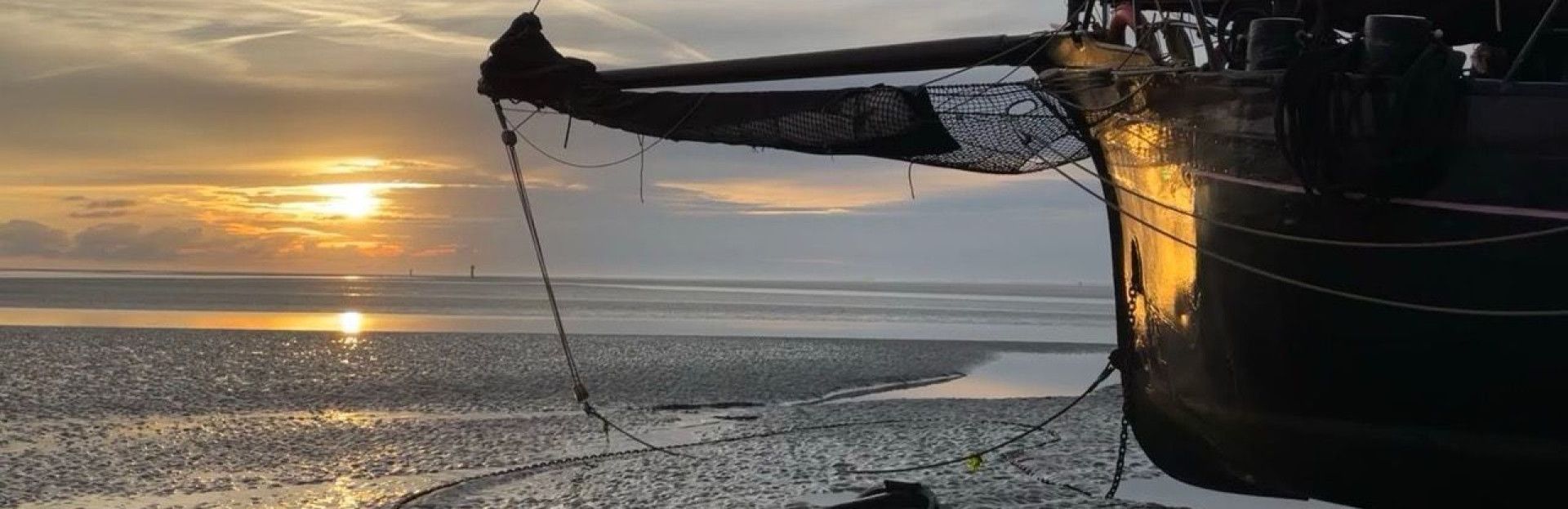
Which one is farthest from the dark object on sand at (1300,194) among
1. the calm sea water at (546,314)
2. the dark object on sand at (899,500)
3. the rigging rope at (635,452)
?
the calm sea water at (546,314)

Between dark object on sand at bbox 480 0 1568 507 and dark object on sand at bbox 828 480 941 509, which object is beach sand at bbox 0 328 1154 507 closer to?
dark object on sand at bbox 828 480 941 509

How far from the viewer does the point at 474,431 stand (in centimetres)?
1487

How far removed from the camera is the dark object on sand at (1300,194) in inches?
240

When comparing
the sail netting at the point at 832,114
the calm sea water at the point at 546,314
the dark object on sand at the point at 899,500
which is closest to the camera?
the sail netting at the point at 832,114

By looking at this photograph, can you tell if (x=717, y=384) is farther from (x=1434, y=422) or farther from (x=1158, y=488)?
(x=1434, y=422)

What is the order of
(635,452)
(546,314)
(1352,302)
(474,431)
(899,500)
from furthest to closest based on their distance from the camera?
(546,314), (474,431), (635,452), (899,500), (1352,302)

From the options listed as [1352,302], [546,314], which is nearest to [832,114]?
[1352,302]

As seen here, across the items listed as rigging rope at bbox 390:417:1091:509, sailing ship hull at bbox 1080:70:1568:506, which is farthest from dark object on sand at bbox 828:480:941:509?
rigging rope at bbox 390:417:1091:509

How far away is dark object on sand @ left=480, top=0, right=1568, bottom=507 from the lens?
20.0 feet

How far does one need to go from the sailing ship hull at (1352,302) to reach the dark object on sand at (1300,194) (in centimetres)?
1

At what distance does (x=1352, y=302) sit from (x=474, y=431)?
35.0ft

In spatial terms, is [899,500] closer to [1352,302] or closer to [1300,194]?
[1352,302]

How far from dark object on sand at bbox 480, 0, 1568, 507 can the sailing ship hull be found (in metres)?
0.01

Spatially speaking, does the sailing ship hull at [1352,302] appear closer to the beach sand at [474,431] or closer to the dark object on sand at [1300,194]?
the dark object on sand at [1300,194]
